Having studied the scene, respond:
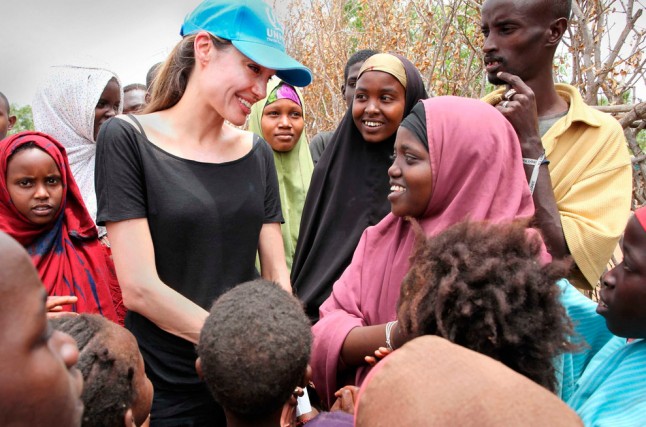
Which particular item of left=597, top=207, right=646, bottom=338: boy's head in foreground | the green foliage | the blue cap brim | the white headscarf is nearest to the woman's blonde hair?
the blue cap brim

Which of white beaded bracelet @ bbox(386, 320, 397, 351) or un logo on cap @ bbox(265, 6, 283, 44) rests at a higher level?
un logo on cap @ bbox(265, 6, 283, 44)

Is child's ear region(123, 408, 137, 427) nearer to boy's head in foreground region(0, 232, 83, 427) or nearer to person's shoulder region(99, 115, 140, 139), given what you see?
boy's head in foreground region(0, 232, 83, 427)

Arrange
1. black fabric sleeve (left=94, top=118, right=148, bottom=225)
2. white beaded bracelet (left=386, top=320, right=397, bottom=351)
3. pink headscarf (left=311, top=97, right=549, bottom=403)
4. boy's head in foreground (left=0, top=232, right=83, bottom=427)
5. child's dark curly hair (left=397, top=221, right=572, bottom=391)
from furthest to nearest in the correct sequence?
black fabric sleeve (left=94, top=118, right=148, bottom=225) → pink headscarf (left=311, top=97, right=549, bottom=403) → white beaded bracelet (left=386, top=320, right=397, bottom=351) → child's dark curly hair (left=397, top=221, right=572, bottom=391) → boy's head in foreground (left=0, top=232, right=83, bottom=427)

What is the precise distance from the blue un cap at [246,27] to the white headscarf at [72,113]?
4.46 ft

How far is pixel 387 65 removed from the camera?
3180 mm

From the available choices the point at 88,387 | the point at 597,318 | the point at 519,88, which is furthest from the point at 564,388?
the point at 88,387

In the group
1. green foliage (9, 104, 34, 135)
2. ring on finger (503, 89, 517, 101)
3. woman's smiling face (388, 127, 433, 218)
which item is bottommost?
green foliage (9, 104, 34, 135)

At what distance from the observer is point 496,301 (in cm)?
161

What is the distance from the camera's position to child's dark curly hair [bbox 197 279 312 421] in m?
1.89

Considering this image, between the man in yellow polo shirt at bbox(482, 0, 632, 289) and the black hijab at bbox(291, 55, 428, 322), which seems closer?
the man in yellow polo shirt at bbox(482, 0, 632, 289)

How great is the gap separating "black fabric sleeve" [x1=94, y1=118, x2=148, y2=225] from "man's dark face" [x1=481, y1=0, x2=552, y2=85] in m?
1.52

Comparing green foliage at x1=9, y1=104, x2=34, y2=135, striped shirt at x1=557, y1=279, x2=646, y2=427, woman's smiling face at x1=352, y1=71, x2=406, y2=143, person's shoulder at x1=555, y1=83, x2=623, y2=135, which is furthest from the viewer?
green foliage at x1=9, y1=104, x2=34, y2=135

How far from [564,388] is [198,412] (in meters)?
1.29

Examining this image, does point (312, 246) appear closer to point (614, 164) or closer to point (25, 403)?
point (614, 164)
